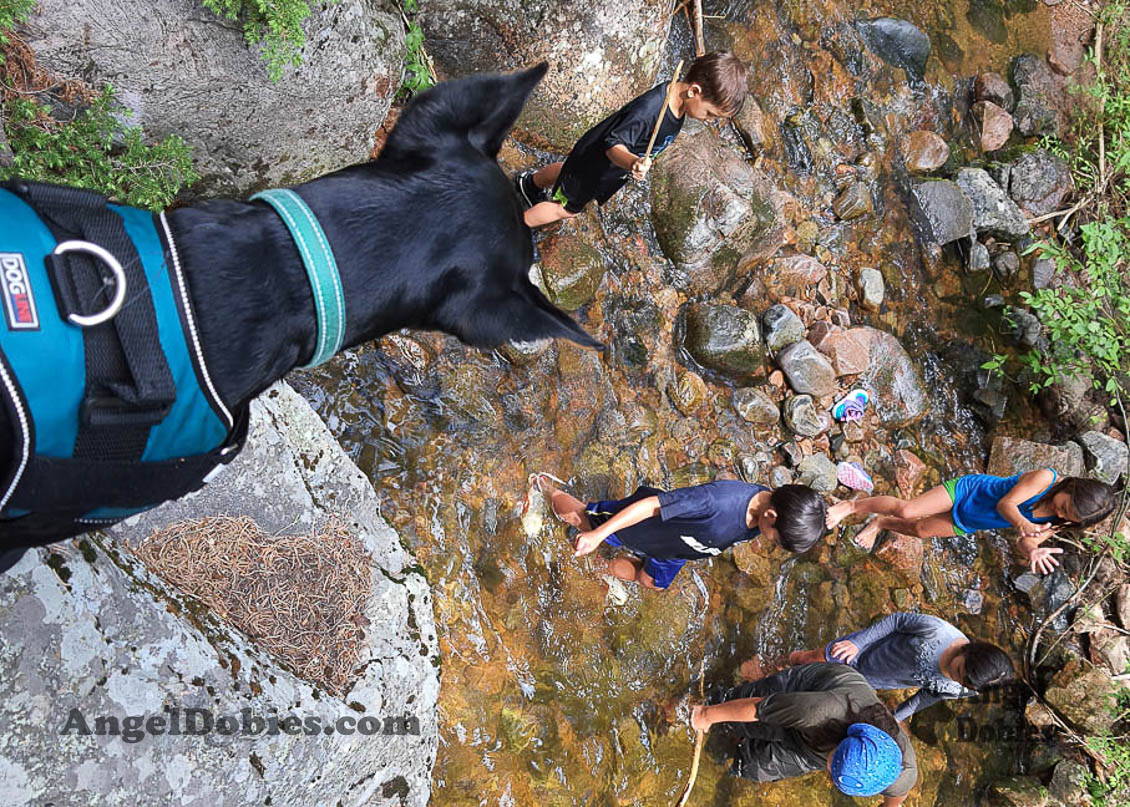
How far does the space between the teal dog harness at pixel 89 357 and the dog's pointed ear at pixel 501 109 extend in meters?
0.93

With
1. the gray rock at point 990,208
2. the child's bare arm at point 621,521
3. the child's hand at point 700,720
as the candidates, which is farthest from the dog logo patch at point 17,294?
the gray rock at point 990,208

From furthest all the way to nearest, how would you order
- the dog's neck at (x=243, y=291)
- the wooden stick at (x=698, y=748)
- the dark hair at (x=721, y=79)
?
1. the wooden stick at (x=698, y=748)
2. the dark hair at (x=721, y=79)
3. the dog's neck at (x=243, y=291)

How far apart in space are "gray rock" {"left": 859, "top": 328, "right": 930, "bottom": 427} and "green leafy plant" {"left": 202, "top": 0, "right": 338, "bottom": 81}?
436cm

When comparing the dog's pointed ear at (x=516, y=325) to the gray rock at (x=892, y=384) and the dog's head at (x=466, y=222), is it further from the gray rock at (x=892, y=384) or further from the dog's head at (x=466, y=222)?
the gray rock at (x=892, y=384)

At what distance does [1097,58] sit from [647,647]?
7.75 m

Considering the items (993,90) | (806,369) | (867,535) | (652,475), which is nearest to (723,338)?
(806,369)

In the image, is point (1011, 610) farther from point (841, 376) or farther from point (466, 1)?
point (466, 1)

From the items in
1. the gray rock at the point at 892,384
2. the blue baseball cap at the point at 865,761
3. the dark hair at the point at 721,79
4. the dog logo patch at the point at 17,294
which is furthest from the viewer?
the gray rock at the point at 892,384

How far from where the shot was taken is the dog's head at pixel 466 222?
191cm

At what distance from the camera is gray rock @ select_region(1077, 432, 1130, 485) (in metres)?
6.09

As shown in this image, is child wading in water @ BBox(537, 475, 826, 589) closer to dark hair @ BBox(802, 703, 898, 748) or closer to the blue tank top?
dark hair @ BBox(802, 703, 898, 748)

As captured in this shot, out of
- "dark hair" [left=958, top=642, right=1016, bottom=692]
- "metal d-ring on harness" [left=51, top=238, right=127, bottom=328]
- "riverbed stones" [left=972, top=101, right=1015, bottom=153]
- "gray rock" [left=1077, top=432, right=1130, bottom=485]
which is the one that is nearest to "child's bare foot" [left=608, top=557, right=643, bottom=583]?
"dark hair" [left=958, top=642, right=1016, bottom=692]

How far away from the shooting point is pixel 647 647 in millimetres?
4176

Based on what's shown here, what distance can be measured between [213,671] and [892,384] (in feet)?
16.6
